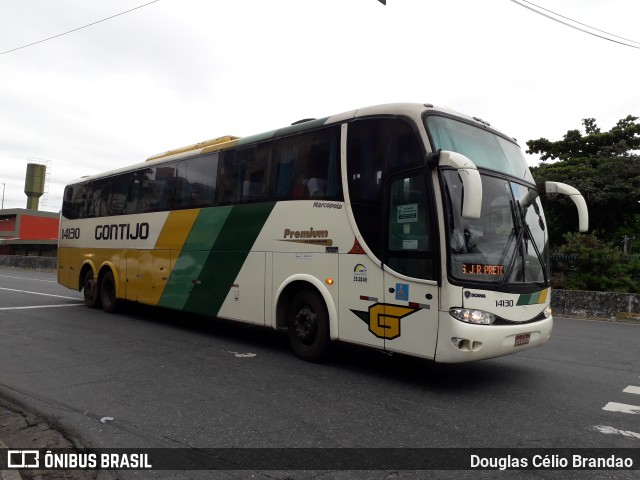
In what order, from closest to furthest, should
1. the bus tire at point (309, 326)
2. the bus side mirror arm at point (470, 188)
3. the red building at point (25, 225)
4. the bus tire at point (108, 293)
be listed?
the bus side mirror arm at point (470, 188) < the bus tire at point (309, 326) < the bus tire at point (108, 293) < the red building at point (25, 225)

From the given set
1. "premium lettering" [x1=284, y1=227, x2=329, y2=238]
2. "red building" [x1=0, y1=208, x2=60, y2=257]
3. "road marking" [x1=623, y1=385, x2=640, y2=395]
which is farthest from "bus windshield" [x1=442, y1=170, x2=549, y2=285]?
"red building" [x1=0, y1=208, x2=60, y2=257]

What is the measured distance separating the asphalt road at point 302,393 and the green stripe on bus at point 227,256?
691 mm

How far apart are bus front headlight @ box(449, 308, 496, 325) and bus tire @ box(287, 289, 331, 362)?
198 centimetres

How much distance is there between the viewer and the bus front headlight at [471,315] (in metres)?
5.35

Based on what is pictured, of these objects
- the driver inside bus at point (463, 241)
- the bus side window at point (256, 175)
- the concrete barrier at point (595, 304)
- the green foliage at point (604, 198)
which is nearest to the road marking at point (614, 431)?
the driver inside bus at point (463, 241)

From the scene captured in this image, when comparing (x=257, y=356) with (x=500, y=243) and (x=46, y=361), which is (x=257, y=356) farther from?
(x=500, y=243)

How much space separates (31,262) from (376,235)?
1376 inches

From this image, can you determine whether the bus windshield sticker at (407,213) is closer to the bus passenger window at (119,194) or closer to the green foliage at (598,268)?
the bus passenger window at (119,194)

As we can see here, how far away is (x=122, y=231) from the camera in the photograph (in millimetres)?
11383

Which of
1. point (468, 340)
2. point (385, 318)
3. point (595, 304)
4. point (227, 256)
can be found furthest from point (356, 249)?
point (595, 304)

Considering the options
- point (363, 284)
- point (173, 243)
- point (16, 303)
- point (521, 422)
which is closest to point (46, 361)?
point (173, 243)

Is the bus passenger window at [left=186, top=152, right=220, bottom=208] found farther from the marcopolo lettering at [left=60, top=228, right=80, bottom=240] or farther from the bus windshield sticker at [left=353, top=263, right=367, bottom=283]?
the marcopolo lettering at [left=60, top=228, right=80, bottom=240]

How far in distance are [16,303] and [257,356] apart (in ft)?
30.8

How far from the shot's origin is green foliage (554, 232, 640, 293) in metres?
14.8
